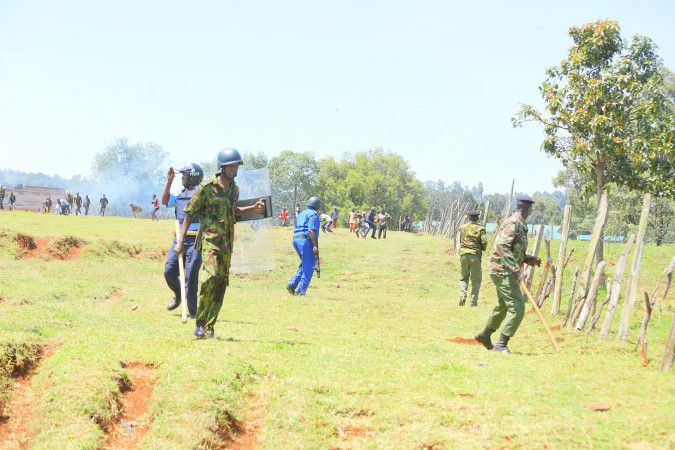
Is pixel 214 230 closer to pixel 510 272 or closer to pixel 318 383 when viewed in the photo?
pixel 318 383

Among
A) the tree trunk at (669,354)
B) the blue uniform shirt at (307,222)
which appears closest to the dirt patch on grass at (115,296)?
the blue uniform shirt at (307,222)

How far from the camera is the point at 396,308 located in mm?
12781

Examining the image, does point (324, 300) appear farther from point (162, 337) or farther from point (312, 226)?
point (162, 337)

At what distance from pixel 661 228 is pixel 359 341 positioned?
37.8m

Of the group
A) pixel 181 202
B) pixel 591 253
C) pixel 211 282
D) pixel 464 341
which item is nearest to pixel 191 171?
pixel 181 202

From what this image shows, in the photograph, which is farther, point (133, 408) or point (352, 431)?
point (133, 408)

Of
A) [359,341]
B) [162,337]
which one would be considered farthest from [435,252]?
[162,337]

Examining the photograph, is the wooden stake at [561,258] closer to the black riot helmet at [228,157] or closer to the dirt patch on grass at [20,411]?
the black riot helmet at [228,157]

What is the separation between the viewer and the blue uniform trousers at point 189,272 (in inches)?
303

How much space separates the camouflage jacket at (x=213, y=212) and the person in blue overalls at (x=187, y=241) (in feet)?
4.24

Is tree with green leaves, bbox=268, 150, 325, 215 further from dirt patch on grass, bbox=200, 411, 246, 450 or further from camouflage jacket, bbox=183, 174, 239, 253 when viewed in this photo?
dirt patch on grass, bbox=200, 411, 246, 450

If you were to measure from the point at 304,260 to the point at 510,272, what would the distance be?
20.9ft

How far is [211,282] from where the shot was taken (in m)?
6.49

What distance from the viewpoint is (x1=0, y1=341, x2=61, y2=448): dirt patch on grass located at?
4168 millimetres
